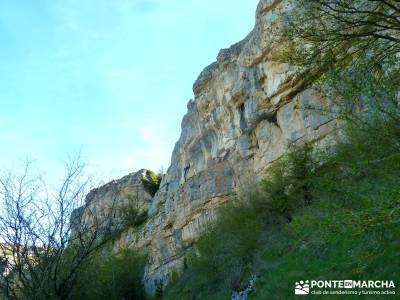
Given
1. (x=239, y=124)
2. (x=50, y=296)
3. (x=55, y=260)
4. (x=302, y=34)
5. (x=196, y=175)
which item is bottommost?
(x=50, y=296)

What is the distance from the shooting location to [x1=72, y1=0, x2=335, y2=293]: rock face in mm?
29000

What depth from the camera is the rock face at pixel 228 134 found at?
95.1ft

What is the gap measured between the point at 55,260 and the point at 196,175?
27.5 metres

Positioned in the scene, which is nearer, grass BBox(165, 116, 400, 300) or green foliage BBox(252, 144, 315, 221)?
grass BBox(165, 116, 400, 300)

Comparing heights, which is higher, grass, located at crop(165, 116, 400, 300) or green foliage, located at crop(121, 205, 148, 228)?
green foliage, located at crop(121, 205, 148, 228)

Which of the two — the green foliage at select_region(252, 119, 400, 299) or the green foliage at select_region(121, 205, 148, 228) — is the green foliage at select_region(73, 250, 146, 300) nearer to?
the green foliage at select_region(252, 119, 400, 299)

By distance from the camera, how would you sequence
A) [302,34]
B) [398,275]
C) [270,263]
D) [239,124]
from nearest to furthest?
1. [302,34]
2. [398,275]
3. [270,263]
4. [239,124]

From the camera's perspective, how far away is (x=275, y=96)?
3017 cm

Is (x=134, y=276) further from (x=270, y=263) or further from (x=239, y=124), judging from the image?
(x=270, y=263)

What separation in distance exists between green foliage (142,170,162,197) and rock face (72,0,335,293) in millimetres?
7369

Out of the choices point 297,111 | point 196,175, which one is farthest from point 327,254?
point 196,175

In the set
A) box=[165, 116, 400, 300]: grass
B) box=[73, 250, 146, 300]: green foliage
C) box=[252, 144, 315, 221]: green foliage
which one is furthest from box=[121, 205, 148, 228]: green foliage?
box=[252, 144, 315, 221]: green foliage

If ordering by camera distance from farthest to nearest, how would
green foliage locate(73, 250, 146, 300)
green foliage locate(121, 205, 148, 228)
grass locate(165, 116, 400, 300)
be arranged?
green foliage locate(121, 205, 148, 228) → green foliage locate(73, 250, 146, 300) → grass locate(165, 116, 400, 300)

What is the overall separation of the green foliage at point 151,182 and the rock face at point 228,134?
737cm
